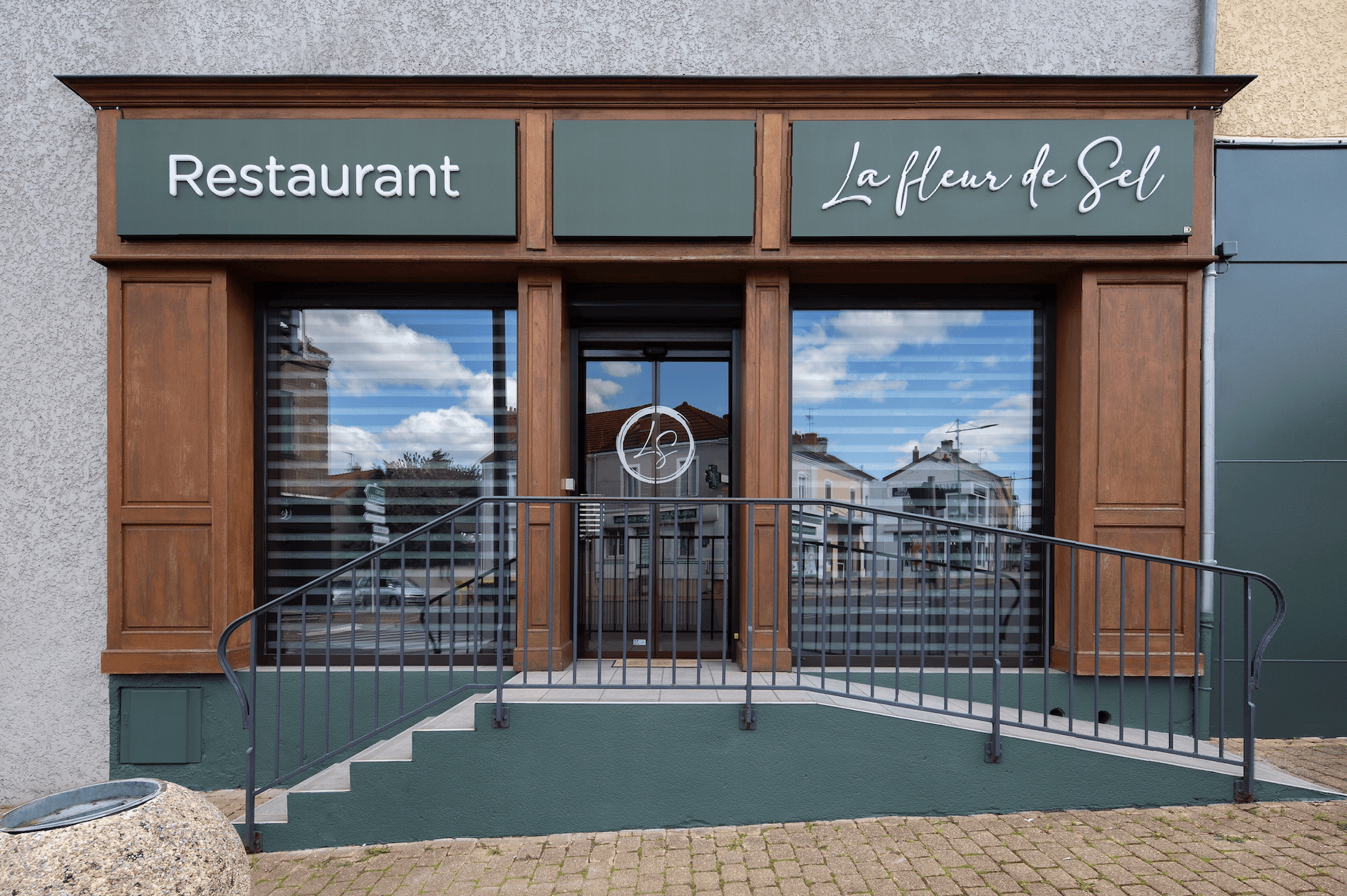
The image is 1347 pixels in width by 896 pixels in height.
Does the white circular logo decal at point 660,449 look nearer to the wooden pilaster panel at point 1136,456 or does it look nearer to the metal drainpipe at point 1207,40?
the wooden pilaster panel at point 1136,456

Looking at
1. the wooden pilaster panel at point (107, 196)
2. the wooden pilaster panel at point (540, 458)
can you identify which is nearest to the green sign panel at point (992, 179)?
the wooden pilaster panel at point (540, 458)

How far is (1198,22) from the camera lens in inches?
169

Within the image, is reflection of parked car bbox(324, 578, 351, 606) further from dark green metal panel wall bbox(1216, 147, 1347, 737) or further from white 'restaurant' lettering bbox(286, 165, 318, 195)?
dark green metal panel wall bbox(1216, 147, 1347, 737)

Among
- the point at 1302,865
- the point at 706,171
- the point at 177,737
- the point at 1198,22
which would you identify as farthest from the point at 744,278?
the point at 177,737

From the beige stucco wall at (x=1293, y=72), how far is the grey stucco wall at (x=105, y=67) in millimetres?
527

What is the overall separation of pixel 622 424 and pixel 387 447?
1626 millimetres

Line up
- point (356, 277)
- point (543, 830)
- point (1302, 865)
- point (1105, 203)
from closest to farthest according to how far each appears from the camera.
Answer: point (1302, 865), point (543, 830), point (1105, 203), point (356, 277)

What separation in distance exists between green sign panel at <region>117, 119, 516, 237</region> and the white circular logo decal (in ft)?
5.09

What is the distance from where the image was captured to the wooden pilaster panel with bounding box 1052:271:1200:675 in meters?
4.16

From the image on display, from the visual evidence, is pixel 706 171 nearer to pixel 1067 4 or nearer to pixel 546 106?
pixel 546 106

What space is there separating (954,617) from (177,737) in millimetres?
5016

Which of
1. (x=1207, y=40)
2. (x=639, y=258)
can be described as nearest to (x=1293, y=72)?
(x=1207, y=40)

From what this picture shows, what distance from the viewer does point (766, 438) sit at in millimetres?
4285

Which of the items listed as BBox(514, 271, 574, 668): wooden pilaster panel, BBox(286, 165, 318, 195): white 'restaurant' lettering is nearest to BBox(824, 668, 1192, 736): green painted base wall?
BBox(514, 271, 574, 668): wooden pilaster panel
